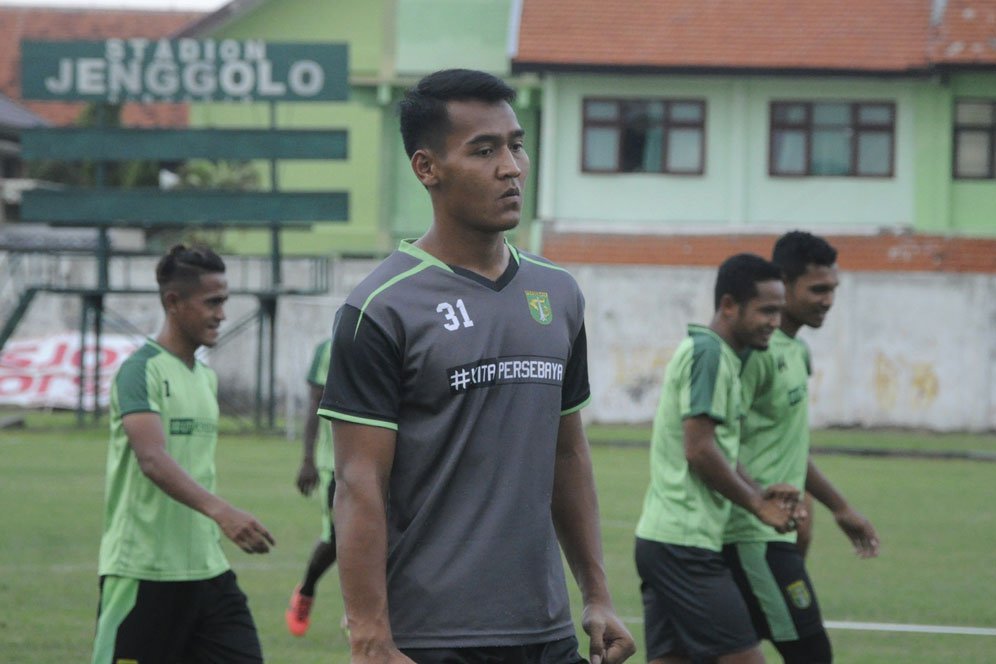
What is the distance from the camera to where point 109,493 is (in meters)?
6.74

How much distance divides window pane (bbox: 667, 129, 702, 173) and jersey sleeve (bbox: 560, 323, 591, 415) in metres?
32.0

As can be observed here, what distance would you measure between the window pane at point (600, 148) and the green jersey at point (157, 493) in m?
29.5

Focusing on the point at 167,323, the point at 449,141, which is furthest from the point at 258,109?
the point at 449,141

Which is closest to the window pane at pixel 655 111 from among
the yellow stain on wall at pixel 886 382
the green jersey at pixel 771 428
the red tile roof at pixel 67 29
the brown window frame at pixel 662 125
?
the brown window frame at pixel 662 125

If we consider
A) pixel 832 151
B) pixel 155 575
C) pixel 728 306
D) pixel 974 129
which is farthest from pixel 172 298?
pixel 974 129

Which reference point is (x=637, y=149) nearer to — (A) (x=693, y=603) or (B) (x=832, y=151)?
(B) (x=832, y=151)

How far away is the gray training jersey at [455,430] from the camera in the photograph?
3836mm

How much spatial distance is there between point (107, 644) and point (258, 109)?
131 feet

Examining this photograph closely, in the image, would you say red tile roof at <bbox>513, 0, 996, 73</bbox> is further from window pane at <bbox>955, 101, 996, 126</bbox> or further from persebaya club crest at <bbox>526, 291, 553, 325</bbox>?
persebaya club crest at <bbox>526, 291, 553, 325</bbox>

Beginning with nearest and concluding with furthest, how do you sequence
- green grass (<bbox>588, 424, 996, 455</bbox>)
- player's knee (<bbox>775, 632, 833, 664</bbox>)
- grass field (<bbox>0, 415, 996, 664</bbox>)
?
1. player's knee (<bbox>775, 632, 833, 664</bbox>)
2. grass field (<bbox>0, 415, 996, 664</bbox>)
3. green grass (<bbox>588, 424, 996, 455</bbox>)

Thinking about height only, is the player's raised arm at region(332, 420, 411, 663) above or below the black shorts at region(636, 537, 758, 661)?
above

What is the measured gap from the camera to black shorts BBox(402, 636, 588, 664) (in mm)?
3873

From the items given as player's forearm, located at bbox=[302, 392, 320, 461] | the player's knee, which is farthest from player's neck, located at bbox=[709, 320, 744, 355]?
player's forearm, located at bbox=[302, 392, 320, 461]

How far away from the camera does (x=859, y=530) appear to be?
7.78 meters
